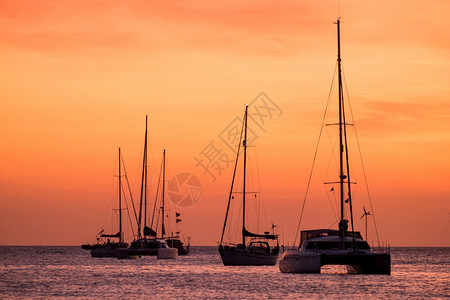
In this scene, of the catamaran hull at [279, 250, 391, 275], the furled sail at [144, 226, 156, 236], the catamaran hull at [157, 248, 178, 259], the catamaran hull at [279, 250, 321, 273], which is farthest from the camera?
the catamaran hull at [157, 248, 178, 259]

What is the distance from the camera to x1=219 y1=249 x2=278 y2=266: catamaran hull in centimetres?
9619

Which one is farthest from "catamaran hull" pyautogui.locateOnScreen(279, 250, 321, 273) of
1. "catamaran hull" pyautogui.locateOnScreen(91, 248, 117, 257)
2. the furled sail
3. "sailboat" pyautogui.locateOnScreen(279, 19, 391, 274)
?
"catamaran hull" pyautogui.locateOnScreen(91, 248, 117, 257)

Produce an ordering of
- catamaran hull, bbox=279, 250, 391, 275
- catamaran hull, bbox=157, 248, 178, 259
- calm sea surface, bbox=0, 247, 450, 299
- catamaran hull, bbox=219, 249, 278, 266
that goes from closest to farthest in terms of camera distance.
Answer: calm sea surface, bbox=0, 247, 450, 299
catamaran hull, bbox=279, 250, 391, 275
catamaran hull, bbox=219, 249, 278, 266
catamaran hull, bbox=157, 248, 178, 259

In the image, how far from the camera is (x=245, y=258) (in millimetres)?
96500

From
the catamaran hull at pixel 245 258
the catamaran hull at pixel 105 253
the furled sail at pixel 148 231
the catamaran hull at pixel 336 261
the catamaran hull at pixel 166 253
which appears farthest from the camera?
the catamaran hull at pixel 105 253

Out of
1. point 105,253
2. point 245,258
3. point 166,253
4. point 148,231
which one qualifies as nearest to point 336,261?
point 245,258

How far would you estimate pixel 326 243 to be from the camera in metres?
76.6

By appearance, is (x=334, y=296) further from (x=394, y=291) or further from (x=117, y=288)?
(x=117, y=288)

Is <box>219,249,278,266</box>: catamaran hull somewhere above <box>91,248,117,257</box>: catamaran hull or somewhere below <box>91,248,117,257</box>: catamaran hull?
→ below

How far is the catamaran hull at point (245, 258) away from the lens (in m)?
96.2

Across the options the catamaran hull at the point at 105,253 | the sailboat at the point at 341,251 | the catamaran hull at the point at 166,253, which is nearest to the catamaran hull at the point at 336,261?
the sailboat at the point at 341,251

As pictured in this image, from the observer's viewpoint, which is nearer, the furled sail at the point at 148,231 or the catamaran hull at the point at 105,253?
the furled sail at the point at 148,231

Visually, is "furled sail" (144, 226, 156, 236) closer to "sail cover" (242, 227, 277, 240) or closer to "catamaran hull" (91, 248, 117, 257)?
"catamaran hull" (91, 248, 117, 257)

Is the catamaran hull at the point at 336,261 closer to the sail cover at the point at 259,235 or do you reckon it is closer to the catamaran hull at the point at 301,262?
the catamaran hull at the point at 301,262
